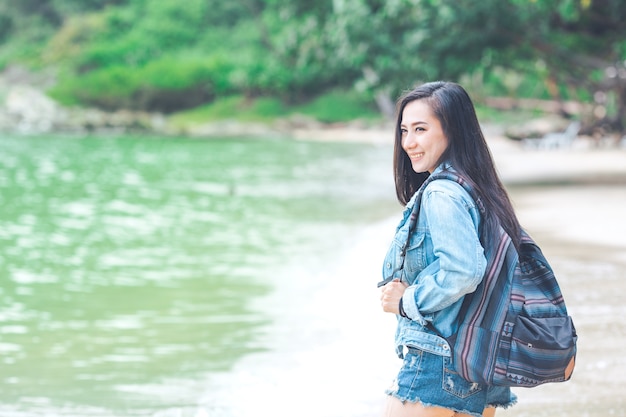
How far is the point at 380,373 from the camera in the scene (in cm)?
552

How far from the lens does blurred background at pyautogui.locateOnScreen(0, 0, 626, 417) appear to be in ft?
18.9

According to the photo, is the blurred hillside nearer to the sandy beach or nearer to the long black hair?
the sandy beach

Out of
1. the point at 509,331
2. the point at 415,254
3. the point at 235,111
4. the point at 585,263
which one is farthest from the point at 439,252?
the point at 235,111

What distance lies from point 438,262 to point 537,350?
1.15 ft

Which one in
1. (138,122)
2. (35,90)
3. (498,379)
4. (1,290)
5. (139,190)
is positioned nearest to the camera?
(498,379)

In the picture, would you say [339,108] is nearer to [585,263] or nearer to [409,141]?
[585,263]

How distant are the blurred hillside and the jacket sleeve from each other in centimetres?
1236

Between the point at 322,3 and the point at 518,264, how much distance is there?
58.1ft

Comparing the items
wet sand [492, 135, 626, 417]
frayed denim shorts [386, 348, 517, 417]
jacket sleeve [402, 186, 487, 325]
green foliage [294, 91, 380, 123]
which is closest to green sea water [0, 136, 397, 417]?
wet sand [492, 135, 626, 417]

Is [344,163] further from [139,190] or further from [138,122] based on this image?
[138,122]

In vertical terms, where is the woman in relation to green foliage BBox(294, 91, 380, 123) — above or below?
above

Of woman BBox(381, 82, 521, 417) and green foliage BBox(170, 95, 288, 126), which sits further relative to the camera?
green foliage BBox(170, 95, 288, 126)

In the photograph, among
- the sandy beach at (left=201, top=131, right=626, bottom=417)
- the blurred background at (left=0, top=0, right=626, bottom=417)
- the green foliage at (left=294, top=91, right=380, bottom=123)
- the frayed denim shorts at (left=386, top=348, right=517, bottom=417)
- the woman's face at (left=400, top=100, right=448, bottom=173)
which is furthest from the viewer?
the green foliage at (left=294, top=91, right=380, bottom=123)

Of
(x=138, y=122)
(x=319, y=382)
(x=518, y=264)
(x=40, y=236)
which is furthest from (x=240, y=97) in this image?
(x=518, y=264)
